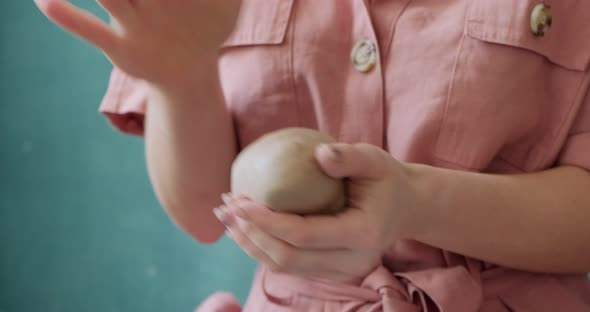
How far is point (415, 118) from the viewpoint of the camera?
506mm

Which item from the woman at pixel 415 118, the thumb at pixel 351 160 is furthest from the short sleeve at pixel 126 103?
the thumb at pixel 351 160

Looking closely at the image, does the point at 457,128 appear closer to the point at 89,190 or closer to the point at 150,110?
the point at 150,110

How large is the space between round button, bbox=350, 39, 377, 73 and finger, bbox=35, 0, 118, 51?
21 centimetres

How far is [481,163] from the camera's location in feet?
1.70

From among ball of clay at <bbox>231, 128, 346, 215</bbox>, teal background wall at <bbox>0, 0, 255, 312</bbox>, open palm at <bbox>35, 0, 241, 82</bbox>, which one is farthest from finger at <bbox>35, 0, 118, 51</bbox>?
teal background wall at <bbox>0, 0, 255, 312</bbox>

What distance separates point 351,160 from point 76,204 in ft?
2.91

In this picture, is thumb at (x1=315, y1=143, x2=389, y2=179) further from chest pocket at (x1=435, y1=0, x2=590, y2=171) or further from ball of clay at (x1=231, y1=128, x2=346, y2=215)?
chest pocket at (x1=435, y1=0, x2=590, y2=171)

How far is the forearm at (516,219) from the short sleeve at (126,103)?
31 cm

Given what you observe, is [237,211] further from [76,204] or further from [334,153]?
[76,204]

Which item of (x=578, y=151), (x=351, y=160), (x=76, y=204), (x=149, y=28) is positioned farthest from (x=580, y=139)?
(x=76, y=204)

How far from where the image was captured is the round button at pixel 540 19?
0.48 meters

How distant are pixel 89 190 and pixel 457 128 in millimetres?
825

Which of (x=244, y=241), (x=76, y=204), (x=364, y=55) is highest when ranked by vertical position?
(x=364, y=55)

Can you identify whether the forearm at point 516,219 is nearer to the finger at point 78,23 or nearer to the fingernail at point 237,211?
the fingernail at point 237,211
